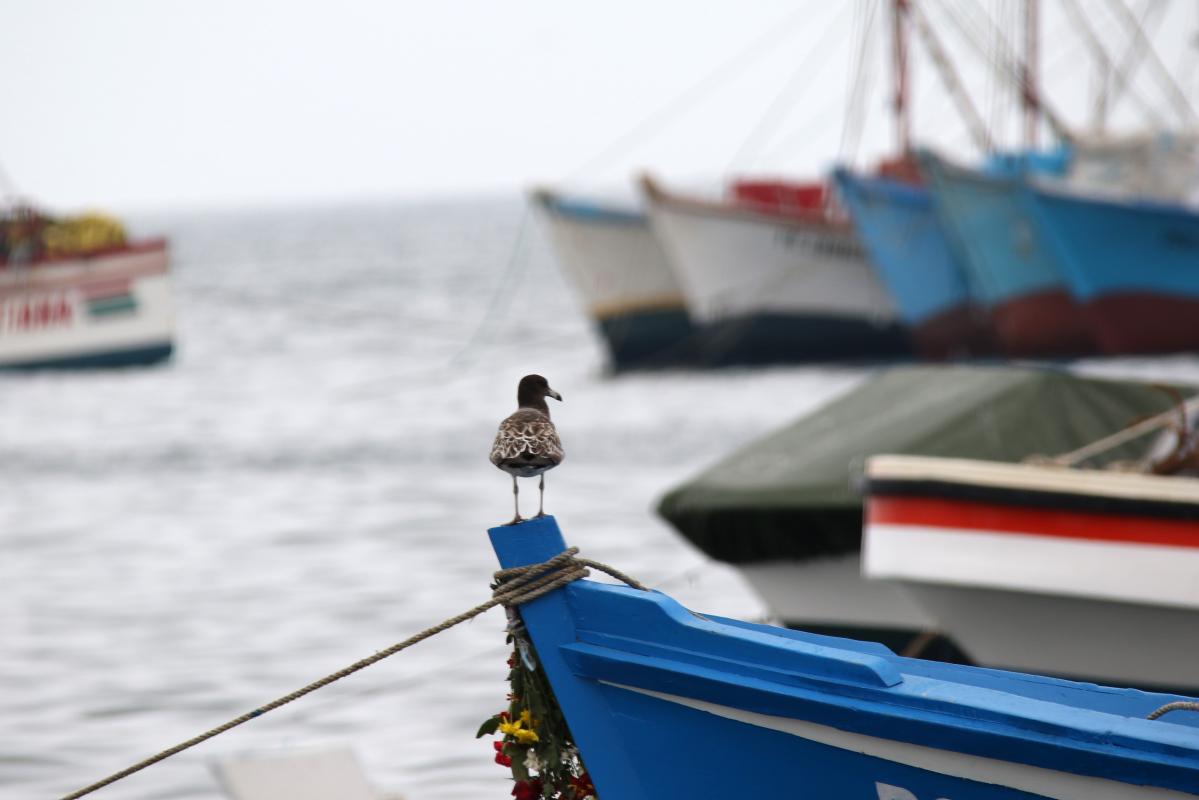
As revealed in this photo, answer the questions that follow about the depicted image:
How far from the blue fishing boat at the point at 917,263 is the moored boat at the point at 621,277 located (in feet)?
15.1

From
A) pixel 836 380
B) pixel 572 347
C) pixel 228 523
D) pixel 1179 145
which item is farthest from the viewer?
pixel 572 347

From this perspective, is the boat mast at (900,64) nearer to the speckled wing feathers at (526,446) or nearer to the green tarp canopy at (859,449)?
the green tarp canopy at (859,449)

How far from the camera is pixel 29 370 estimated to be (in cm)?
3244

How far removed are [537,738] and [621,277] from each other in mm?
28566

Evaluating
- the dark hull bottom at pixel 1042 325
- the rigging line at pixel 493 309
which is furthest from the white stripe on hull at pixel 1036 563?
the dark hull bottom at pixel 1042 325

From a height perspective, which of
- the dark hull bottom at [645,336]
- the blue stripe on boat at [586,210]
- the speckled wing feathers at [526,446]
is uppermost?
the blue stripe on boat at [586,210]

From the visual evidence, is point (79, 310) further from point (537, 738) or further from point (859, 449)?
point (537, 738)

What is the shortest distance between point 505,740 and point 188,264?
105m

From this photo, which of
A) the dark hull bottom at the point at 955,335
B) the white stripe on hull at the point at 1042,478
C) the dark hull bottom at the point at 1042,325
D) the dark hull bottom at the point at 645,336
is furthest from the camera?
the dark hull bottom at the point at 645,336

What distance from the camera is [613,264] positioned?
3319cm

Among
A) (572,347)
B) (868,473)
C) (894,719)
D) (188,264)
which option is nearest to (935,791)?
(894,719)

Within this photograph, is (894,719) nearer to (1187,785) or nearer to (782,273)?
(1187,785)

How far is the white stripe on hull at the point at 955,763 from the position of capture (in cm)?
433

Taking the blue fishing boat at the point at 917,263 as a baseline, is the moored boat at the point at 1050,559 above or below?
below
